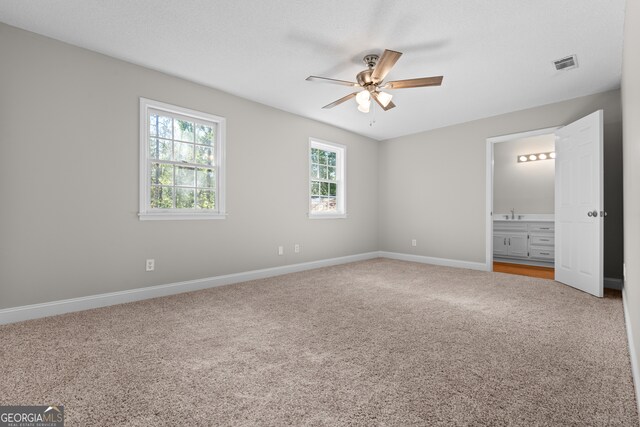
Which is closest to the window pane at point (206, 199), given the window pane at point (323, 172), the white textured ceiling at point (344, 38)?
the white textured ceiling at point (344, 38)

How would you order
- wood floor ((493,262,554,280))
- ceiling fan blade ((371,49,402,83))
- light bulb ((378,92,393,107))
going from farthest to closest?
1. wood floor ((493,262,554,280))
2. light bulb ((378,92,393,107))
3. ceiling fan blade ((371,49,402,83))

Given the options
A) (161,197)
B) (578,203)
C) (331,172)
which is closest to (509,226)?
(578,203)

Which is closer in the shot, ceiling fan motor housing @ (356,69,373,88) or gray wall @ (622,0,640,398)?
gray wall @ (622,0,640,398)

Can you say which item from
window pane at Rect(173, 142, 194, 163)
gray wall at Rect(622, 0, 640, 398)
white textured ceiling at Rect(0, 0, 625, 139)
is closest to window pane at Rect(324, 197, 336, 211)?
white textured ceiling at Rect(0, 0, 625, 139)

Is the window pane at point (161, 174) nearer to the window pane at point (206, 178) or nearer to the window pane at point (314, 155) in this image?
the window pane at point (206, 178)

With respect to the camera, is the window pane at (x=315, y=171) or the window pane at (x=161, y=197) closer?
the window pane at (x=161, y=197)

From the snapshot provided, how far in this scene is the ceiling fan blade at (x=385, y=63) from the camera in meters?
2.50

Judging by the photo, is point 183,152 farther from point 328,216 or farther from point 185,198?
point 328,216

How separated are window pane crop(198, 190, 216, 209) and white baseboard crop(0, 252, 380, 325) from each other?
920 mm

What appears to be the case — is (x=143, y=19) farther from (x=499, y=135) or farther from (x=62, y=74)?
(x=499, y=135)

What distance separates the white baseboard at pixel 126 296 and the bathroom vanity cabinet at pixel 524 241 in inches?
160

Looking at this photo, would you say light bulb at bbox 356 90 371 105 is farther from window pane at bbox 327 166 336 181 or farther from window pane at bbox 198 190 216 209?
window pane at bbox 327 166 336 181

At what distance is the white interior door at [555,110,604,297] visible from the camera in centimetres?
339

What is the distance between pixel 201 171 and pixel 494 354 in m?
3.57
